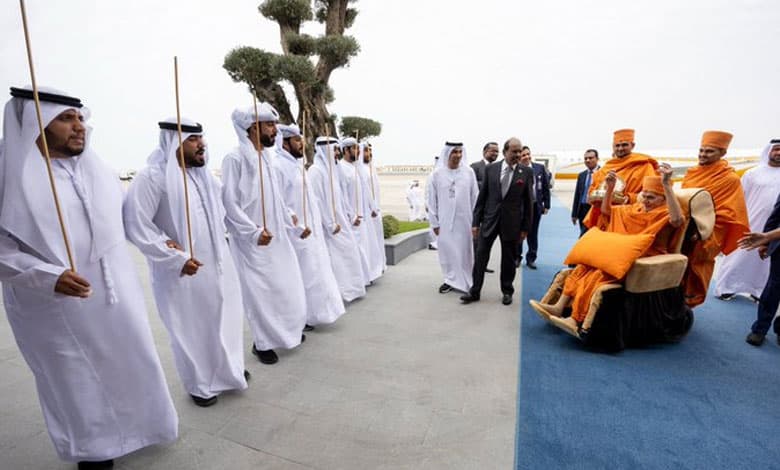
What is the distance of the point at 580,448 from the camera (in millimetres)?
2152

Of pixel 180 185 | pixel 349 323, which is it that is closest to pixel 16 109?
pixel 180 185

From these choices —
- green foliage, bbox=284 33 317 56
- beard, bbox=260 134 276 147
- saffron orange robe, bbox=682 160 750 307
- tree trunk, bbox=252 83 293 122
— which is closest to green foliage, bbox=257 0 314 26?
green foliage, bbox=284 33 317 56

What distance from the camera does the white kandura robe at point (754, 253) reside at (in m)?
4.61

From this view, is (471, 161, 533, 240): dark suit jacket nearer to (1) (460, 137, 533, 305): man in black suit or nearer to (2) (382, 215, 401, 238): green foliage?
(1) (460, 137, 533, 305): man in black suit

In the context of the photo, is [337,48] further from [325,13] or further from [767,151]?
[767,151]

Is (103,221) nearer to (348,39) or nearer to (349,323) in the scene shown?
(349,323)

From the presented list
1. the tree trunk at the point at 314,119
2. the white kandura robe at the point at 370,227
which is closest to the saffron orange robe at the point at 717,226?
the white kandura robe at the point at 370,227

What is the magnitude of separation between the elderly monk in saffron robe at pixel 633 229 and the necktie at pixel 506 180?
1125 mm

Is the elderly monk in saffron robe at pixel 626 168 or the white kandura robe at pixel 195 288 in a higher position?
the elderly monk in saffron robe at pixel 626 168

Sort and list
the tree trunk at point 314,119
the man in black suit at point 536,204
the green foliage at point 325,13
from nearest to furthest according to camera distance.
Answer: the man in black suit at point 536,204 → the tree trunk at point 314,119 → the green foliage at point 325,13

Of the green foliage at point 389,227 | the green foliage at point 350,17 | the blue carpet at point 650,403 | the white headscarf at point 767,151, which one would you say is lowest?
the blue carpet at point 650,403

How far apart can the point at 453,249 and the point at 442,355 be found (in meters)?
2.05

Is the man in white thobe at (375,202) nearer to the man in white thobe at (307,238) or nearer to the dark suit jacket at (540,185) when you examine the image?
the man in white thobe at (307,238)

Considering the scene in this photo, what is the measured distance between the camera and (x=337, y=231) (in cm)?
472
